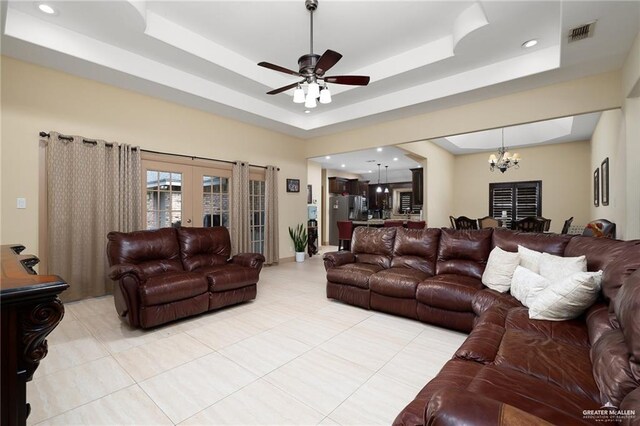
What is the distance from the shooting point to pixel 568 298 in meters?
1.89

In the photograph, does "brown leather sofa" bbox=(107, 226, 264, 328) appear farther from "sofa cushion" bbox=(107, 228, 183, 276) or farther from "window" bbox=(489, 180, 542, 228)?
"window" bbox=(489, 180, 542, 228)

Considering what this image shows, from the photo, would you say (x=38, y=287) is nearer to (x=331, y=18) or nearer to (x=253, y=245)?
(x=331, y=18)

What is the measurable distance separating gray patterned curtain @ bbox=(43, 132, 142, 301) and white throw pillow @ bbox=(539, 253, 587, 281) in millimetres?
5091

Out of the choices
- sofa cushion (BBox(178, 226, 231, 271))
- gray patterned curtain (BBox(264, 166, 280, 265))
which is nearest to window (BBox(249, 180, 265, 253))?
→ gray patterned curtain (BBox(264, 166, 280, 265))

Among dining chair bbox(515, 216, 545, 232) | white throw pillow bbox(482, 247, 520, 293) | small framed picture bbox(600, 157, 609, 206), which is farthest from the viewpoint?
dining chair bbox(515, 216, 545, 232)

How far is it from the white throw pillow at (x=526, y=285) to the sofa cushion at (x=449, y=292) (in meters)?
0.37

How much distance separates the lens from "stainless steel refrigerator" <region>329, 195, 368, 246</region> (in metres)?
10.2

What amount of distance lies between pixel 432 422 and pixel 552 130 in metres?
9.02

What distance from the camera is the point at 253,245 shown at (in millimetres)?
6137

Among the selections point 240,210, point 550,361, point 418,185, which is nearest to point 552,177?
point 418,185

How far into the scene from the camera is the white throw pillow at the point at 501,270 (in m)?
2.73

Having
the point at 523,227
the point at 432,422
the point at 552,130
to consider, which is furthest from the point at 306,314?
the point at 552,130

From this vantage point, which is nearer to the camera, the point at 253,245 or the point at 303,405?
the point at 303,405

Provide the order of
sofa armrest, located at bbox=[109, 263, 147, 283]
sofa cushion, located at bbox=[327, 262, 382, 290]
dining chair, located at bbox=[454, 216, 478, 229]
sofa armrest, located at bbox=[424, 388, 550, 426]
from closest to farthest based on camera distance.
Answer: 1. sofa armrest, located at bbox=[424, 388, 550, 426]
2. sofa armrest, located at bbox=[109, 263, 147, 283]
3. sofa cushion, located at bbox=[327, 262, 382, 290]
4. dining chair, located at bbox=[454, 216, 478, 229]
